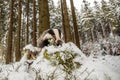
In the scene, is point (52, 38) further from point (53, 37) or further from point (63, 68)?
point (63, 68)

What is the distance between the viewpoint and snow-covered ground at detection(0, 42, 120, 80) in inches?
127

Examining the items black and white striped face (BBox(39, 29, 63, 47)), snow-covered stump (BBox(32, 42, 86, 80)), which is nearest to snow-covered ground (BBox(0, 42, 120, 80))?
snow-covered stump (BBox(32, 42, 86, 80))

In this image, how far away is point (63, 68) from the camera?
3.78 m

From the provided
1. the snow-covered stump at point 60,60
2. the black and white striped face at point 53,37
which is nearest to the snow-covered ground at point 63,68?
the snow-covered stump at point 60,60

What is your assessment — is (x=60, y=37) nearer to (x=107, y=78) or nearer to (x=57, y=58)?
(x=57, y=58)

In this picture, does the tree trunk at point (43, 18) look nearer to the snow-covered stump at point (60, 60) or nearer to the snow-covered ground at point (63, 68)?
the snow-covered ground at point (63, 68)

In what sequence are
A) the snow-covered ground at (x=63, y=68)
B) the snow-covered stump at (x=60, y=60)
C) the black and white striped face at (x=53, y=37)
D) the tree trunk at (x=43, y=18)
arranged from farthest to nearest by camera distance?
the tree trunk at (x=43, y=18) < the black and white striped face at (x=53, y=37) < the snow-covered stump at (x=60, y=60) < the snow-covered ground at (x=63, y=68)

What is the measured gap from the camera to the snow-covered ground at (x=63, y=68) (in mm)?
3229

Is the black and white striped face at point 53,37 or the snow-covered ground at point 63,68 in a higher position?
the black and white striped face at point 53,37

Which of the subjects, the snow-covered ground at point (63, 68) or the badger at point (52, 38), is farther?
the badger at point (52, 38)

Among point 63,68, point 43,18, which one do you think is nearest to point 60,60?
point 63,68

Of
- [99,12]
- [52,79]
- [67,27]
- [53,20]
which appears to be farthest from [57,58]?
[99,12]

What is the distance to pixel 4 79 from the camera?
3.20 m

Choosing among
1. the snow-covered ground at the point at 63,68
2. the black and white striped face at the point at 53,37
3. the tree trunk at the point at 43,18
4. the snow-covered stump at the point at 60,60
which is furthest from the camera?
the tree trunk at the point at 43,18
